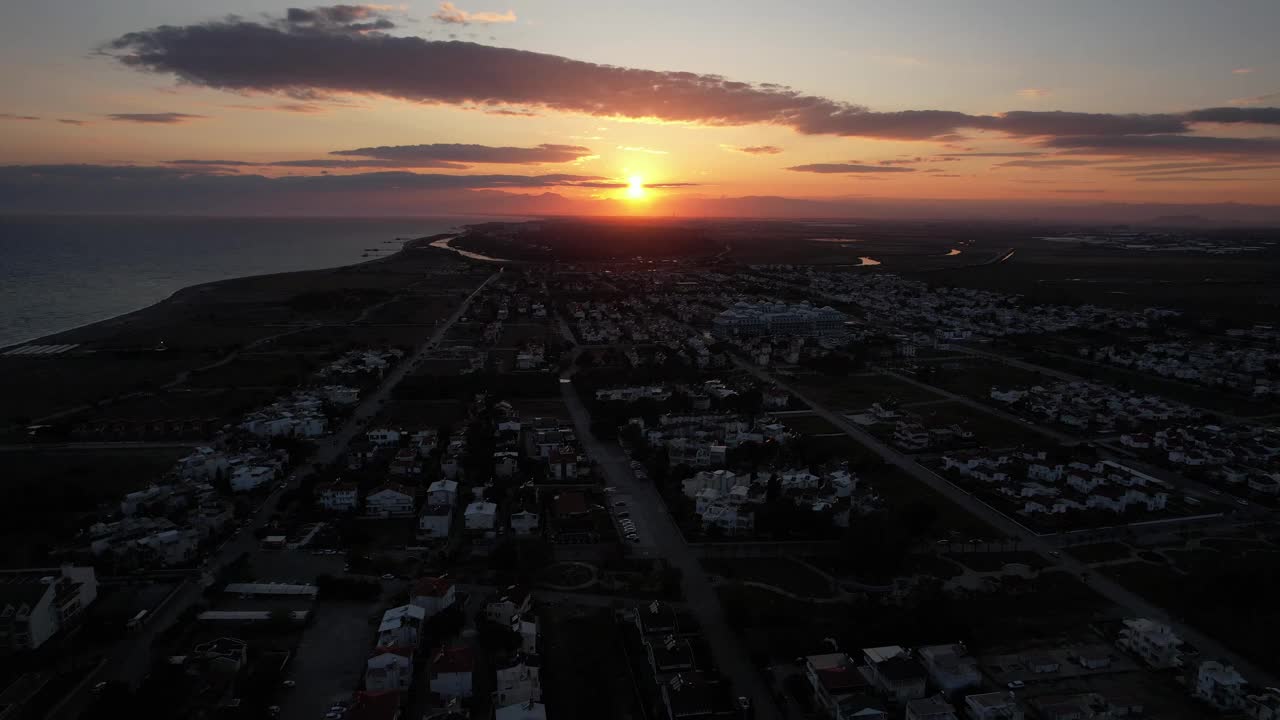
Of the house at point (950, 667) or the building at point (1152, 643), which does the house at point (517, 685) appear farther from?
the building at point (1152, 643)

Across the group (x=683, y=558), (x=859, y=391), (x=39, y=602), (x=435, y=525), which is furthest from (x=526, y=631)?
(x=859, y=391)

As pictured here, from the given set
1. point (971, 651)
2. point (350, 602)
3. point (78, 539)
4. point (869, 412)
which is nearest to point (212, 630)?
point (350, 602)

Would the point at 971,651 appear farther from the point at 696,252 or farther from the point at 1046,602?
the point at 696,252

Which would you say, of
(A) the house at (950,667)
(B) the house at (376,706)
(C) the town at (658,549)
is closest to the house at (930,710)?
(C) the town at (658,549)

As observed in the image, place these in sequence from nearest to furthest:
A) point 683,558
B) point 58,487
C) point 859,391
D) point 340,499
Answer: point 683,558, point 340,499, point 58,487, point 859,391

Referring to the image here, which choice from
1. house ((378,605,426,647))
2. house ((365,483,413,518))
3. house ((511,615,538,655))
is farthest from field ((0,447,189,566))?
house ((511,615,538,655))

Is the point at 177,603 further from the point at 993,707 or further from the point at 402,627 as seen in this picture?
the point at 993,707
